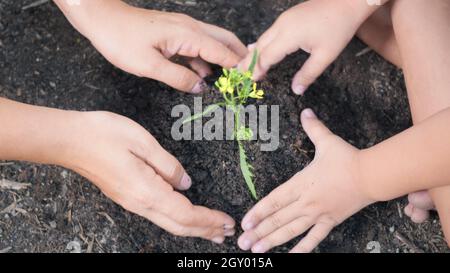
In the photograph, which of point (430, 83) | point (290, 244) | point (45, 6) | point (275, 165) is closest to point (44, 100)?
point (45, 6)

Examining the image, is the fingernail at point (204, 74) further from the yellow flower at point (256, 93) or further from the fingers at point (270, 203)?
the fingers at point (270, 203)

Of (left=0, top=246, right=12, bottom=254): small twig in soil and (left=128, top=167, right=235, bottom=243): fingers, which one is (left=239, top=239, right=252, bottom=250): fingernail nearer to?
(left=128, top=167, right=235, bottom=243): fingers

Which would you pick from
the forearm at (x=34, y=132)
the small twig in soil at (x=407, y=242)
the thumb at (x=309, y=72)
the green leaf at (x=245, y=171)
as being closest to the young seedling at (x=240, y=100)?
the green leaf at (x=245, y=171)

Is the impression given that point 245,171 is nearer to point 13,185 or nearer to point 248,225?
point 248,225

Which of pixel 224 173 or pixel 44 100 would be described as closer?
pixel 224 173

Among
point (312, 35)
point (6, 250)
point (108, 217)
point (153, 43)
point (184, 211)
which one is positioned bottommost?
point (6, 250)

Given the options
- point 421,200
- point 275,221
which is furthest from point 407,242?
point 275,221
